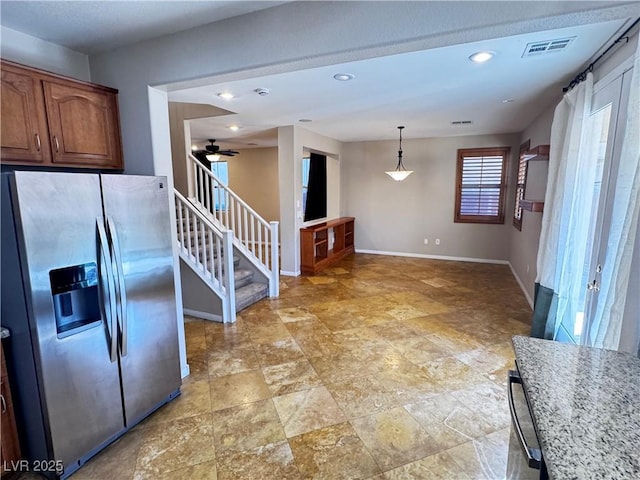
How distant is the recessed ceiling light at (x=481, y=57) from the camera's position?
2436 mm

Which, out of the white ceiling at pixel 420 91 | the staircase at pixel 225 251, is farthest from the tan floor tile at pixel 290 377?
the white ceiling at pixel 420 91

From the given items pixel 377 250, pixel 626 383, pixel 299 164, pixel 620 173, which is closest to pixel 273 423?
pixel 626 383

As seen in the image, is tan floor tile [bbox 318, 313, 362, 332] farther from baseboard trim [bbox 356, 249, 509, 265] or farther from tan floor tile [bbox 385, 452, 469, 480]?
baseboard trim [bbox 356, 249, 509, 265]

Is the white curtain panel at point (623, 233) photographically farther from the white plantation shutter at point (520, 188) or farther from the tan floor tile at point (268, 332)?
the white plantation shutter at point (520, 188)

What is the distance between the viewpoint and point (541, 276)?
3.05 m

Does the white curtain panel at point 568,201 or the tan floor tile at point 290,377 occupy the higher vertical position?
the white curtain panel at point 568,201

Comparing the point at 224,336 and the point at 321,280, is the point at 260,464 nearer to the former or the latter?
the point at 224,336

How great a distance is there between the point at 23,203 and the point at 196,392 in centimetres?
173

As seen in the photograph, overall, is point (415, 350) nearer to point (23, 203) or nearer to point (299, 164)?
point (23, 203)

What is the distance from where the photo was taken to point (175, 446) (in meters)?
2.00

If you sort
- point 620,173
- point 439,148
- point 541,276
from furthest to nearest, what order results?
1. point 439,148
2. point 541,276
3. point 620,173

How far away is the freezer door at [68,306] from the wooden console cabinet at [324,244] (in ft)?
13.0

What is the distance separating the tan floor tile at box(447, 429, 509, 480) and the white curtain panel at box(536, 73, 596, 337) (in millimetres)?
1423

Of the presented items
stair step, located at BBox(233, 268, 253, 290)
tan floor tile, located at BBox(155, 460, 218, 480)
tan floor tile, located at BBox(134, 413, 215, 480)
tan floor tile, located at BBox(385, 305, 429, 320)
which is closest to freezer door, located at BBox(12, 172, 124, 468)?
tan floor tile, located at BBox(134, 413, 215, 480)
